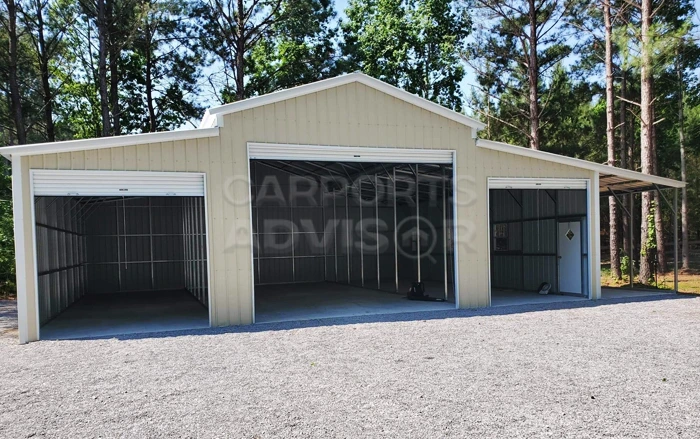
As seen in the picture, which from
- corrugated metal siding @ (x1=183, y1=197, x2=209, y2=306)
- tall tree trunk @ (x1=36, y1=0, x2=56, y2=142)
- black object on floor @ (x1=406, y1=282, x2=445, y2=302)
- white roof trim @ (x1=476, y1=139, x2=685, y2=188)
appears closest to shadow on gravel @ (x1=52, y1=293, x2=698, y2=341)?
black object on floor @ (x1=406, y1=282, x2=445, y2=302)

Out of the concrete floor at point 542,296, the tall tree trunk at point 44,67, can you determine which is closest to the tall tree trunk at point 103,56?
the tall tree trunk at point 44,67

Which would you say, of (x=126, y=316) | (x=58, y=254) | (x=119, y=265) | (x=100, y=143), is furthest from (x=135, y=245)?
(x=100, y=143)

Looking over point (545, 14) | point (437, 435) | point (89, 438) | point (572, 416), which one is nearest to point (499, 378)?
point (572, 416)

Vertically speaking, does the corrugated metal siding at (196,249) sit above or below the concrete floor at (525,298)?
above

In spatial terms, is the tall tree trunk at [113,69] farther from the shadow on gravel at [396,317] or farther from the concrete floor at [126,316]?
the shadow on gravel at [396,317]

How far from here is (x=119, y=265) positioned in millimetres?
16641

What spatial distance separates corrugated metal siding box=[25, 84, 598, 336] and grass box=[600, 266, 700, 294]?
579cm

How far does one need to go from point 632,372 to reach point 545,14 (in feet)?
53.3

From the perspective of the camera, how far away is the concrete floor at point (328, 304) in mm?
10211

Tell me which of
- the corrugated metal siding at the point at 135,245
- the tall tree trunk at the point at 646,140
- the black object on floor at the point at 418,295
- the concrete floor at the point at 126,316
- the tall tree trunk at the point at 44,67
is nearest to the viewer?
the concrete floor at the point at 126,316

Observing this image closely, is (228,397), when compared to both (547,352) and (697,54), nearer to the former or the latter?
(547,352)

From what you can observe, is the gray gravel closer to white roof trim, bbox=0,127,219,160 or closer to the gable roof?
white roof trim, bbox=0,127,219,160

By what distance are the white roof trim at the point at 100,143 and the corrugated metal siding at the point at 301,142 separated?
11 cm

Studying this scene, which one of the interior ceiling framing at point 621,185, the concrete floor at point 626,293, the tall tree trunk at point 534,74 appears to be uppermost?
the tall tree trunk at point 534,74
